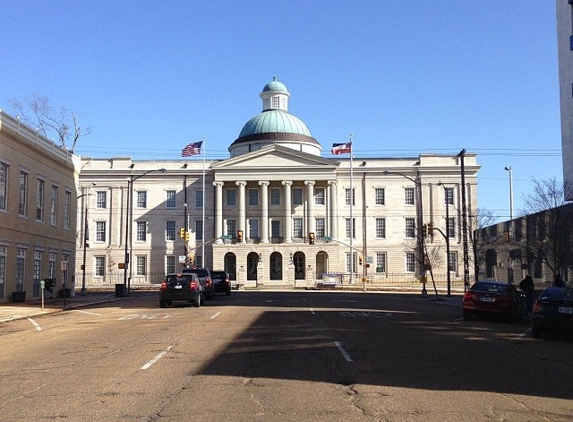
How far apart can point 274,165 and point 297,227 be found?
8638 millimetres

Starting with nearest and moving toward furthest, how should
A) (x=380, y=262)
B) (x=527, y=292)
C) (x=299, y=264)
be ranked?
(x=527, y=292) < (x=299, y=264) < (x=380, y=262)

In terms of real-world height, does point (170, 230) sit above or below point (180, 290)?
above

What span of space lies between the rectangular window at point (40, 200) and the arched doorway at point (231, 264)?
41115mm

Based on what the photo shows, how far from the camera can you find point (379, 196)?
84.0 metres

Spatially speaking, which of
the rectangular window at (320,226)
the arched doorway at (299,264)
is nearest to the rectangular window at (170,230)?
the arched doorway at (299,264)

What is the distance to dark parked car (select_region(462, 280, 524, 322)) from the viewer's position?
72.1ft

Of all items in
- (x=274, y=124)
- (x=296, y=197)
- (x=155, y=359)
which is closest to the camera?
(x=155, y=359)

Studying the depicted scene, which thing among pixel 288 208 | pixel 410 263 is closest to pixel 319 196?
pixel 288 208

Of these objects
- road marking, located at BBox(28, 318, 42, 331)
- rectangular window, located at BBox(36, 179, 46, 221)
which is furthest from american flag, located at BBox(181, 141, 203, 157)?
road marking, located at BBox(28, 318, 42, 331)

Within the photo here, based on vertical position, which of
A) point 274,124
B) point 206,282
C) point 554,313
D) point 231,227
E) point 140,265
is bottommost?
point 554,313

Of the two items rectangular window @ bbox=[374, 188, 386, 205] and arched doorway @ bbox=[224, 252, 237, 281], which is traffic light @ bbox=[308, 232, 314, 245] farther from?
rectangular window @ bbox=[374, 188, 386, 205]

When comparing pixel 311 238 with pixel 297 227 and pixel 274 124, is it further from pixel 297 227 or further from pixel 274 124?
pixel 274 124

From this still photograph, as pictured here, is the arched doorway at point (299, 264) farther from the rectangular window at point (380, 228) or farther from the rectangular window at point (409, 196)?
the rectangular window at point (409, 196)

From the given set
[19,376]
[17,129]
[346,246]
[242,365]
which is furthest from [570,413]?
[346,246]
